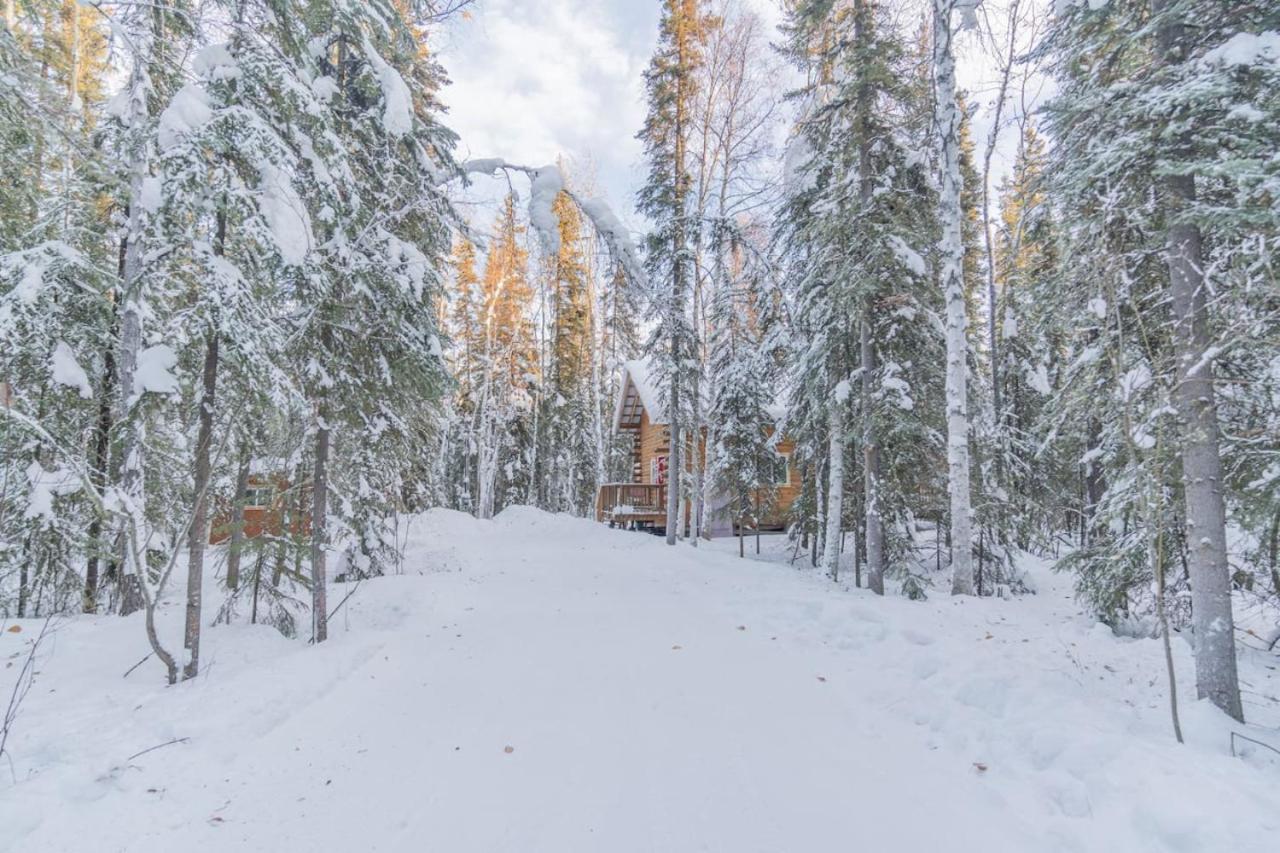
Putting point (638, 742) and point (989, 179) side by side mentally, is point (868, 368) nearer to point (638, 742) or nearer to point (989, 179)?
point (638, 742)

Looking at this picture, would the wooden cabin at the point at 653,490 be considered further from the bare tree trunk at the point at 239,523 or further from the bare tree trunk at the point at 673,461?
the bare tree trunk at the point at 239,523

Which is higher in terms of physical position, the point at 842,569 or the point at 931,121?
the point at 931,121

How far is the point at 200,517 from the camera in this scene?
14.9ft

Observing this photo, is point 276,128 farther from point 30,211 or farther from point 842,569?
point 842,569

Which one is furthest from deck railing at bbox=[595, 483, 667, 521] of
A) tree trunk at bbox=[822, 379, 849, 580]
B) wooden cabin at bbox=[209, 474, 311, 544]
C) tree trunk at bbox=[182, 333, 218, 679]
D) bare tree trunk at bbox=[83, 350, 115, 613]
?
tree trunk at bbox=[182, 333, 218, 679]

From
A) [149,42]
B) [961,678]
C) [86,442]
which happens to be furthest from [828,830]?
[86,442]

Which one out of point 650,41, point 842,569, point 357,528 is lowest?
point 842,569

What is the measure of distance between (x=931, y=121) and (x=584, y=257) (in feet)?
47.7

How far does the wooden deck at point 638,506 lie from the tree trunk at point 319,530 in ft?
39.2

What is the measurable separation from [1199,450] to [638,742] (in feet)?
13.3

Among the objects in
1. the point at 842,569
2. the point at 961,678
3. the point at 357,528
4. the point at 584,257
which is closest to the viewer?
the point at 961,678

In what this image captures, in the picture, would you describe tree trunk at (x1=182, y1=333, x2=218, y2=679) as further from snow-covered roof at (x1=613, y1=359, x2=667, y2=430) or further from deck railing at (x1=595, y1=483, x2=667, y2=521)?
deck railing at (x1=595, y1=483, x2=667, y2=521)

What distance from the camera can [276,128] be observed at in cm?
474

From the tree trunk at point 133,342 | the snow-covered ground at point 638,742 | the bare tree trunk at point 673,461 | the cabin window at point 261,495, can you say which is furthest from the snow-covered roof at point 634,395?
the tree trunk at point 133,342
